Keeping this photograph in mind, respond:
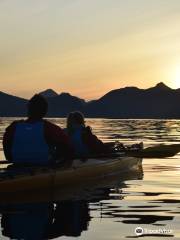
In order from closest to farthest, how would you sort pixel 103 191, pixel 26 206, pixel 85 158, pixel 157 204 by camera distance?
pixel 26 206, pixel 157 204, pixel 103 191, pixel 85 158

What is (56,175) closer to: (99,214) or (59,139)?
(59,139)

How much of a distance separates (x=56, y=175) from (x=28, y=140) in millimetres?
1220

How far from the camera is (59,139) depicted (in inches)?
485

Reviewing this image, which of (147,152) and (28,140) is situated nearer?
(28,140)

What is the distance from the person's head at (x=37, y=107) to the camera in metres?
12.1

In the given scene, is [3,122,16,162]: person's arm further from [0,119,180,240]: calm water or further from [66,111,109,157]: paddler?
[66,111,109,157]: paddler

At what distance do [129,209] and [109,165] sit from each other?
476cm

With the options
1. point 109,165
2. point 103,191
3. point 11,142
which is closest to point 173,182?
point 109,165

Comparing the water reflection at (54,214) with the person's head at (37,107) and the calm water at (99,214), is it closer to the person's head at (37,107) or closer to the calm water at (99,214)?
the calm water at (99,214)

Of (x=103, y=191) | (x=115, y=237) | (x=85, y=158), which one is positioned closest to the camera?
(x=115, y=237)

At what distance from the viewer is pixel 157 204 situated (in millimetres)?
12297

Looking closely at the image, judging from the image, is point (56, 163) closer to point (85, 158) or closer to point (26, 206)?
point (26, 206)

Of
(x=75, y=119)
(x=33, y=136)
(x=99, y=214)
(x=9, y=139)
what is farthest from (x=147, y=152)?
(x=99, y=214)

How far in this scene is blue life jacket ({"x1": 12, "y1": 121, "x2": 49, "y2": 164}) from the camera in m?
12.0
